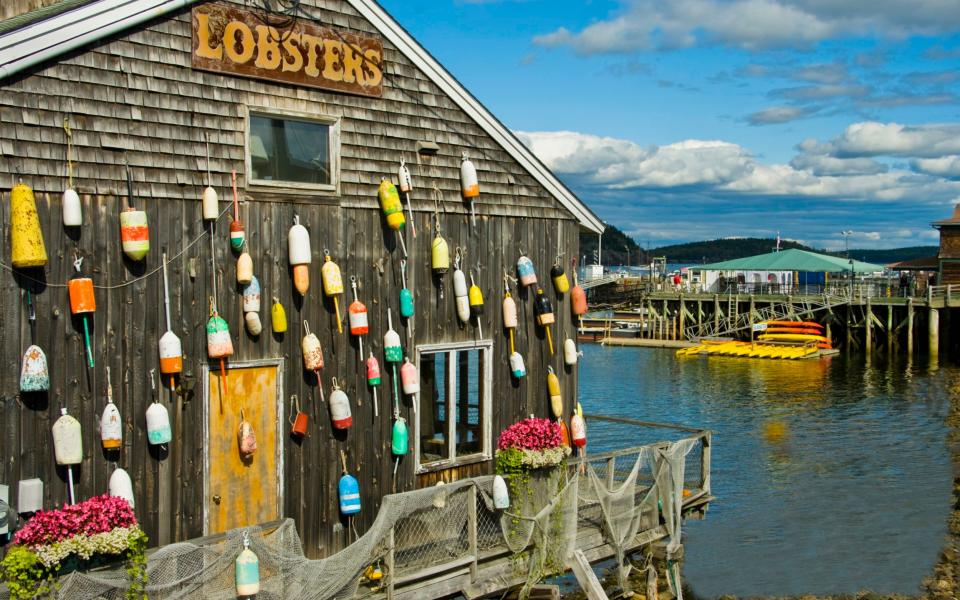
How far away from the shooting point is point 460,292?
12.1 meters

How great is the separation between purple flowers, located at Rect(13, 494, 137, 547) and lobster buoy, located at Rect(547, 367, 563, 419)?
244 inches

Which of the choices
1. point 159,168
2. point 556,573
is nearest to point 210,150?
point 159,168

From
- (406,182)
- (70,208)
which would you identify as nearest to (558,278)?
(406,182)

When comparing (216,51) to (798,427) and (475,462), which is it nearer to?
(475,462)

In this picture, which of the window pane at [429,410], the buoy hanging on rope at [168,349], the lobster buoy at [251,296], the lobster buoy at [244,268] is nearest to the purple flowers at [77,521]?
the buoy hanging on rope at [168,349]

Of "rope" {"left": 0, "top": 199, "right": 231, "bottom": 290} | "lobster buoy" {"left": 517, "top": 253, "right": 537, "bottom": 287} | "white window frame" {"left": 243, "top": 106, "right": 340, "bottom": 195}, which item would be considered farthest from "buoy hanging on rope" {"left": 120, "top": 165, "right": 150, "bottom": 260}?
"lobster buoy" {"left": 517, "top": 253, "right": 537, "bottom": 287}

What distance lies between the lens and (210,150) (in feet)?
32.6

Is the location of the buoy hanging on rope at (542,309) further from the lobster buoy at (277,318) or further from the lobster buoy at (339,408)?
the lobster buoy at (277,318)

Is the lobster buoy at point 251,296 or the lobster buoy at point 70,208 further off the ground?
the lobster buoy at point 70,208

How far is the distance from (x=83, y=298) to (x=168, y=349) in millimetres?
940

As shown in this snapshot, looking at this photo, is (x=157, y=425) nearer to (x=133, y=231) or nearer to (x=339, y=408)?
(x=133, y=231)

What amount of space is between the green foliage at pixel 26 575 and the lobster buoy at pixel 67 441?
3.91 ft

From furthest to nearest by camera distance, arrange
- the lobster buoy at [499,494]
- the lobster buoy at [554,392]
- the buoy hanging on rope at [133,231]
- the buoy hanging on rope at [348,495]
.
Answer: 1. the lobster buoy at [554,392]
2. the lobster buoy at [499,494]
3. the buoy hanging on rope at [348,495]
4. the buoy hanging on rope at [133,231]

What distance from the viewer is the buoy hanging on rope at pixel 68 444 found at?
29.0ft
